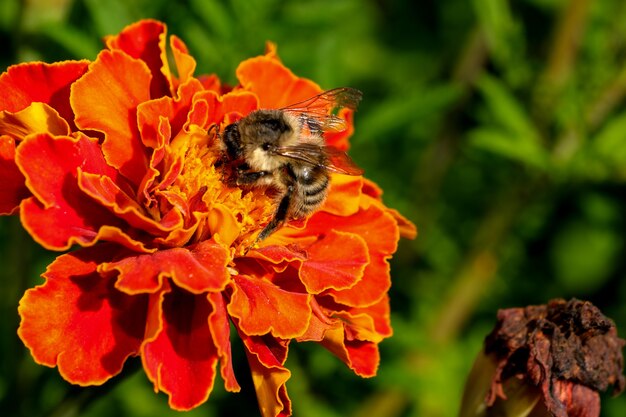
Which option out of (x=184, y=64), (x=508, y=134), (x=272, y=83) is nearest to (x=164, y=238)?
(x=184, y=64)

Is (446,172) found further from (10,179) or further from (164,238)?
(10,179)

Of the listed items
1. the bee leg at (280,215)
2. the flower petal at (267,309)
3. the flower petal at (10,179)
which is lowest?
the flower petal at (267,309)

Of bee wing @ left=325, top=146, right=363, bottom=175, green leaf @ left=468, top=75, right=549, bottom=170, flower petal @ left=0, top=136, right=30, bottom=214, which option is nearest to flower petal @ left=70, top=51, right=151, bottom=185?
flower petal @ left=0, top=136, right=30, bottom=214

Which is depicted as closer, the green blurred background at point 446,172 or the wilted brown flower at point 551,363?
the wilted brown flower at point 551,363

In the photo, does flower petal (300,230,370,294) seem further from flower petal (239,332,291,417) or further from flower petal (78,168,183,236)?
flower petal (78,168,183,236)

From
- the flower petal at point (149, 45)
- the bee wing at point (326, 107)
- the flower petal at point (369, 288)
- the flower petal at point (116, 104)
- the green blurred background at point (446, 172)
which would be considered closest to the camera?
the flower petal at point (116, 104)

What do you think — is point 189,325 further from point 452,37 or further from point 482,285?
point 452,37

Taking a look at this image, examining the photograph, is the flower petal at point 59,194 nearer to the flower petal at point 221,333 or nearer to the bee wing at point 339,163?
the flower petal at point 221,333

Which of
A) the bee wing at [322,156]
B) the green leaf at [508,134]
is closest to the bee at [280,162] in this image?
the bee wing at [322,156]
